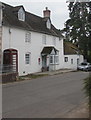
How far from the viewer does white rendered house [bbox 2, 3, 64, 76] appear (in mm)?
25734

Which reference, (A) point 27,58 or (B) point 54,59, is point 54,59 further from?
(A) point 27,58

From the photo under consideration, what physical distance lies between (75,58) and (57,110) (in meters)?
37.7

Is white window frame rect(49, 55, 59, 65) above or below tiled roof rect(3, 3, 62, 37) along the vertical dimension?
below

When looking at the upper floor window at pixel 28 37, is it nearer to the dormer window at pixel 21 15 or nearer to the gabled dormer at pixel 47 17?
the dormer window at pixel 21 15

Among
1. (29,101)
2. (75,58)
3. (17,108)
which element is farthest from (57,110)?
(75,58)

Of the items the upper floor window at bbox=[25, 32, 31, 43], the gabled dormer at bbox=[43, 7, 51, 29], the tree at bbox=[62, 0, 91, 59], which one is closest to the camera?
the upper floor window at bbox=[25, 32, 31, 43]

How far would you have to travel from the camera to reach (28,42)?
30.0 meters

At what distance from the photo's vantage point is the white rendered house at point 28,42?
25734 millimetres

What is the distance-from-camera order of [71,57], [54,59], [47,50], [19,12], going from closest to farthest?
[19,12] < [47,50] < [54,59] < [71,57]

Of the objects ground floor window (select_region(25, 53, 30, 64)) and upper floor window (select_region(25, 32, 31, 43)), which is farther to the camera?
ground floor window (select_region(25, 53, 30, 64))

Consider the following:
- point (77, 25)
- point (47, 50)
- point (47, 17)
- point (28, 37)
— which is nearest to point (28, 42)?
point (28, 37)

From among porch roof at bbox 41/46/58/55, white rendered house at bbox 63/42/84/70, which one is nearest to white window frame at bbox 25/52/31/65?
porch roof at bbox 41/46/58/55

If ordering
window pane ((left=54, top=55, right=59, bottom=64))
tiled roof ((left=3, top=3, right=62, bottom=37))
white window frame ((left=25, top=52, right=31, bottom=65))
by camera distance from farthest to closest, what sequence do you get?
window pane ((left=54, top=55, right=59, bottom=64)) < white window frame ((left=25, top=52, right=31, bottom=65)) < tiled roof ((left=3, top=3, right=62, bottom=37))

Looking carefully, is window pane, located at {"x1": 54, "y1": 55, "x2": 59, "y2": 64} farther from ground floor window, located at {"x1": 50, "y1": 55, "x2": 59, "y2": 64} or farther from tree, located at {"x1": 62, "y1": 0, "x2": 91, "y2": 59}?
tree, located at {"x1": 62, "y1": 0, "x2": 91, "y2": 59}
